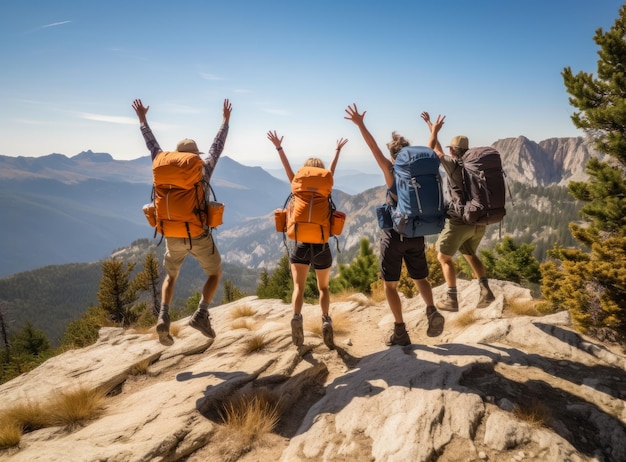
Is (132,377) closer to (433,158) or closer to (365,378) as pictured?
(365,378)

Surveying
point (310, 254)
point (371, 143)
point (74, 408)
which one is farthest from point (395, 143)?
point (74, 408)

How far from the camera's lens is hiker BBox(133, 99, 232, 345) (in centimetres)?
541

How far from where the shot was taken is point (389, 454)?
347 centimetres

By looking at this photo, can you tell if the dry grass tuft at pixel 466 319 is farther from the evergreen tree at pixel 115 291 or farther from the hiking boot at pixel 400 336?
the evergreen tree at pixel 115 291

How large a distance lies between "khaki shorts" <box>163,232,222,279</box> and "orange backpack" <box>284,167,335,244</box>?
1472mm

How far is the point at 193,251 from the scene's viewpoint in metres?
5.45

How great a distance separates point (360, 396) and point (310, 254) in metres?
2.26

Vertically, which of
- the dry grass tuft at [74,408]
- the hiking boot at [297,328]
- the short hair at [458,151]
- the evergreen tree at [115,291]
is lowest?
the evergreen tree at [115,291]

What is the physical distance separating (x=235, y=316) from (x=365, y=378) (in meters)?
A: 6.11

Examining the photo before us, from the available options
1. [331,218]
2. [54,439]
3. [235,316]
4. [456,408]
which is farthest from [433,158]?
[235,316]

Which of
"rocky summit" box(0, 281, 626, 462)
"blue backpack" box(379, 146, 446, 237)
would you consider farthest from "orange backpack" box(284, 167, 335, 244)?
"rocky summit" box(0, 281, 626, 462)

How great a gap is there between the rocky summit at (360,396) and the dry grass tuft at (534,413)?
0.02 metres

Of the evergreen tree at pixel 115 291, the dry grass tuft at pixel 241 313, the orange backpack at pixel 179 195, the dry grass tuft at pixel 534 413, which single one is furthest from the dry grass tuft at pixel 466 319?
the evergreen tree at pixel 115 291

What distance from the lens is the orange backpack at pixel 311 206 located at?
16.9 ft
